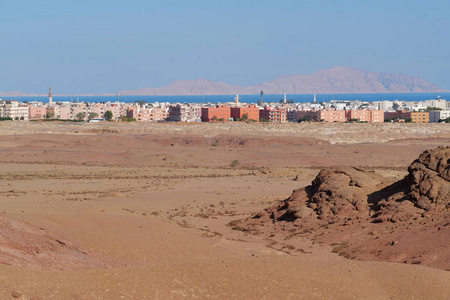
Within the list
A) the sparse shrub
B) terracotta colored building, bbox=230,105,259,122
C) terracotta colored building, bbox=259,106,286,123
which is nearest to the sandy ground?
the sparse shrub

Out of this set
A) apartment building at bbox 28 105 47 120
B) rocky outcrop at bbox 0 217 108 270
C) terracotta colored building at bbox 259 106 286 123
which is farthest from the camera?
apartment building at bbox 28 105 47 120

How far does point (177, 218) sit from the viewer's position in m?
23.9

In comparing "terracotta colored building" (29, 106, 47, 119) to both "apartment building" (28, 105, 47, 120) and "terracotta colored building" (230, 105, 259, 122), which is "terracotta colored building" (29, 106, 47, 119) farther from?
"terracotta colored building" (230, 105, 259, 122)

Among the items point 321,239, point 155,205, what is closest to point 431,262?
point 321,239

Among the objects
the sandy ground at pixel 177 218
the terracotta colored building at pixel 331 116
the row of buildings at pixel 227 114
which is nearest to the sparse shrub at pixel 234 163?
the sandy ground at pixel 177 218

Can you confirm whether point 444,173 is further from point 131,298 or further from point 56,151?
point 56,151

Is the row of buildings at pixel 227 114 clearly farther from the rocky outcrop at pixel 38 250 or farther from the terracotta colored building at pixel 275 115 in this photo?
the rocky outcrop at pixel 38 250

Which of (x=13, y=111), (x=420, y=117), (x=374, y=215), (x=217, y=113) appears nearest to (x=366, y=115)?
(x=420, y=117)

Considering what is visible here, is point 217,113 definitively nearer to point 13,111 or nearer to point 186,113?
point 186,113

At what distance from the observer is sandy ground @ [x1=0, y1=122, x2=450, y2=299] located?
11.8 meters

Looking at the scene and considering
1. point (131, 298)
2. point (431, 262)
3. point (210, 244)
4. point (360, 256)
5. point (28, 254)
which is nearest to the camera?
point (131, 298)

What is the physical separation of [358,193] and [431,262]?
19.8ft

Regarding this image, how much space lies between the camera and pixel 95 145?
58906 mm

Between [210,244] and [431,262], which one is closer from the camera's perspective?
[431,262]
